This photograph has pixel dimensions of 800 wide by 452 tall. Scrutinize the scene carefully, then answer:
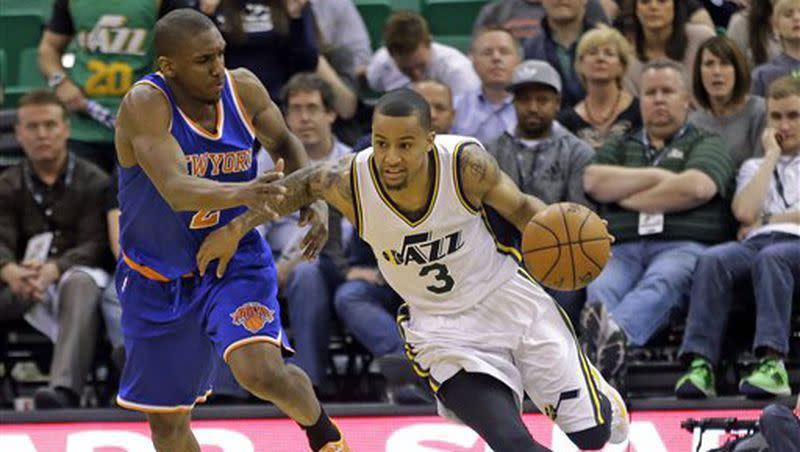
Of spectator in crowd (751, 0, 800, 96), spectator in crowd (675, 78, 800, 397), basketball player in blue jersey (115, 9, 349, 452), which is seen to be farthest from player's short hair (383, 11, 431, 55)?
basketball player in blue jersey (115, 9, 349, 452)

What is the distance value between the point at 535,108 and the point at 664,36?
1156mm

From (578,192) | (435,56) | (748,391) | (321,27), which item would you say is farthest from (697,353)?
(321,27)

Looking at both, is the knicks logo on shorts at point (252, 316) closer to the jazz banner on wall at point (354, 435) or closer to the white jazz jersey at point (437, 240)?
the white jazz jersey at point (437, 240)

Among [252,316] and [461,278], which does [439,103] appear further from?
[252,316]

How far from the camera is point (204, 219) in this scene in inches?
263

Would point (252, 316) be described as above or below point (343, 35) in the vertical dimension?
below

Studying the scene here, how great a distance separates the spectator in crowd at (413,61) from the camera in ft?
32.1

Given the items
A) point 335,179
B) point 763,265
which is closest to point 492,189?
point 335,179

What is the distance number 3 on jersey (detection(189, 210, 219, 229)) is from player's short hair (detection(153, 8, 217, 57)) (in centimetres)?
64

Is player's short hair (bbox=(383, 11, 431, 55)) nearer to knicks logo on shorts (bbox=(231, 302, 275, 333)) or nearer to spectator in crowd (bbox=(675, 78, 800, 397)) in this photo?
spectator in crowd (bbox=(675, 78, 800, 397))

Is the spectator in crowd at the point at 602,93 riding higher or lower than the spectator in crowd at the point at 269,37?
lower

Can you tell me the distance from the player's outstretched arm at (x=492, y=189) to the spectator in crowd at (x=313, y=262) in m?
2.41

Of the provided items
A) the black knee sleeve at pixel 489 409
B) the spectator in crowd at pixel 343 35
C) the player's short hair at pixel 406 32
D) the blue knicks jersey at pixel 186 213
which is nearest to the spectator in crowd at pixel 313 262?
the player's short hair at pixel 406 32

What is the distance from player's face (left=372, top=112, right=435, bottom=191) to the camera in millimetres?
6277
